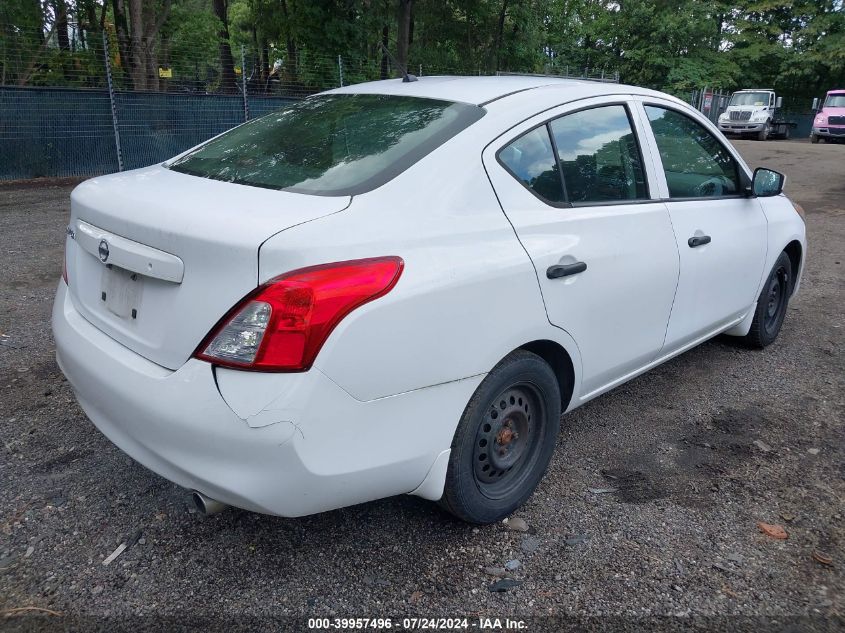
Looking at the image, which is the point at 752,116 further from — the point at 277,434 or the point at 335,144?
the point at 277,434

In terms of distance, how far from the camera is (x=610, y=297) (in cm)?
298

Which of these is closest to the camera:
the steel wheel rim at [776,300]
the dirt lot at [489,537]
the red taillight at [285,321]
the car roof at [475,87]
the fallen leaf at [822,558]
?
the red taillight at [285,321]

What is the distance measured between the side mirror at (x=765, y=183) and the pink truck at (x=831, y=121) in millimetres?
30148

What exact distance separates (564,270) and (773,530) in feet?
4.40

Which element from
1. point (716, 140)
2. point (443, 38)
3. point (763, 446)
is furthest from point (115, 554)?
point (443, 38)

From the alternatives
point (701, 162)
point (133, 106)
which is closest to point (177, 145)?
point (133, 106)

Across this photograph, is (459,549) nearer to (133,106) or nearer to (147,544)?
(147,544)

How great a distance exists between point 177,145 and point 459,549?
1234 centimetres

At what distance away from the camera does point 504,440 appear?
272 cm

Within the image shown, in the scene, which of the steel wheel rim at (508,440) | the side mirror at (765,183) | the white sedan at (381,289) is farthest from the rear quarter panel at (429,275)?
the side mirror at (765,183)

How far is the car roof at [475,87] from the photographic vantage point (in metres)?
2.94

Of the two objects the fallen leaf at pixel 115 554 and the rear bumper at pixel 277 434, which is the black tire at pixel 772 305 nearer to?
the rear bumper at pixel 277 434

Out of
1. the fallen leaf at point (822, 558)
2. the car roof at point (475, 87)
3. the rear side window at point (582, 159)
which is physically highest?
the car roof at point (475, 87)

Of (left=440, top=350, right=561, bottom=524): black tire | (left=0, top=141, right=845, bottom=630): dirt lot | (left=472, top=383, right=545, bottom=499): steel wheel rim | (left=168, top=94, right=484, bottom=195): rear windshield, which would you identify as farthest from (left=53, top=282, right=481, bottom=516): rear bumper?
(left=168, top=94, right=484, bottom=195): rear windshield
